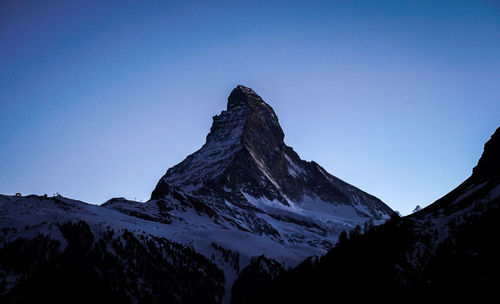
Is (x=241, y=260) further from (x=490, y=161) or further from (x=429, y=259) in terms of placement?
(x=429, y=259)

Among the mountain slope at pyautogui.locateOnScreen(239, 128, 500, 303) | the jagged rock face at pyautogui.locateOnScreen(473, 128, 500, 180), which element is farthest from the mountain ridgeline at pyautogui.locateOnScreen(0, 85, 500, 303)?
the jagged rock face at pyautogui.locateOnScreen(473, 128, 500, 180)

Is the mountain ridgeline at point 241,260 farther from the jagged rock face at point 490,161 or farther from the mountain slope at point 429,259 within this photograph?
the jagged rock face at point 490,161

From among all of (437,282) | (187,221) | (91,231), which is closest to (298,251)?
(187,221)

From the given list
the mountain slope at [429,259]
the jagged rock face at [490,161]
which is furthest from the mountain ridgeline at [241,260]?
the jagged rock face at [490,161]

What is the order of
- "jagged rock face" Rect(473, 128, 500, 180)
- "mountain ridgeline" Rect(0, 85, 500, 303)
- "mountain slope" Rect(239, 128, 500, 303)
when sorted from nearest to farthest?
"mountain slope" Rect(239, 128, 500, 303)
"mountain ridgeline" Rect(0, 85, 500, 303)
"jagged rock face" Rect(473, 128, 500, 180)

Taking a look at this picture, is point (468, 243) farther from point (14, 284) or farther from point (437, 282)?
point (14, 284)

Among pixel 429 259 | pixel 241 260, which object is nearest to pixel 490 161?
pixel 429 259

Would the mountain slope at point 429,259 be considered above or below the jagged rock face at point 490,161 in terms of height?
below

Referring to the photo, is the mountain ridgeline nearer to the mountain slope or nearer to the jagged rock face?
the mountain slope
